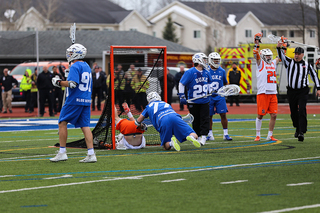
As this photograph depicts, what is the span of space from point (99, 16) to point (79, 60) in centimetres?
6616

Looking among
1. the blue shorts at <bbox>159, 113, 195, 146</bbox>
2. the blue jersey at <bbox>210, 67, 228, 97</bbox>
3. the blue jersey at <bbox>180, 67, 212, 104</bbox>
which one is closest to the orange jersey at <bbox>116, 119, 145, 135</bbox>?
the blue shorts at <bbox>159, 113, 195, 146</bbox>

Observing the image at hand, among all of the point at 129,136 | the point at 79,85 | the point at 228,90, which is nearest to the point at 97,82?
the point at 228,90

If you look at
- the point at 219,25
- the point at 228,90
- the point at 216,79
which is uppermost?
the point at 219,25

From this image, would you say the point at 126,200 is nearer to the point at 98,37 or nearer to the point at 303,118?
the point at 303,118

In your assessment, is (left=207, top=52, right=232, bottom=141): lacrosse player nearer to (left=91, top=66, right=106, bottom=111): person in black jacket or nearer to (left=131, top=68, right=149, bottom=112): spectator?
(left=131, top=68, right=149, bottom=112): spectator

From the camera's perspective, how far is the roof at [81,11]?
225 ft

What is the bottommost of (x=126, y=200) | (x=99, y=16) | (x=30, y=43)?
(x=126, y=200)

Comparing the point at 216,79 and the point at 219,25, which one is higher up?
the point at 219,25

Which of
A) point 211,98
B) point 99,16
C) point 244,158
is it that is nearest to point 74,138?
point 211,98

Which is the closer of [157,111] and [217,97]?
[157,111]

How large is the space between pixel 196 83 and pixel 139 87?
1.34 m

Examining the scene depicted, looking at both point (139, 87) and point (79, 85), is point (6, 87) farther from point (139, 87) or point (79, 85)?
point (79, 85)

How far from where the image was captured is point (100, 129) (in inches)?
475

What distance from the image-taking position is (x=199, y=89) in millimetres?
12172
